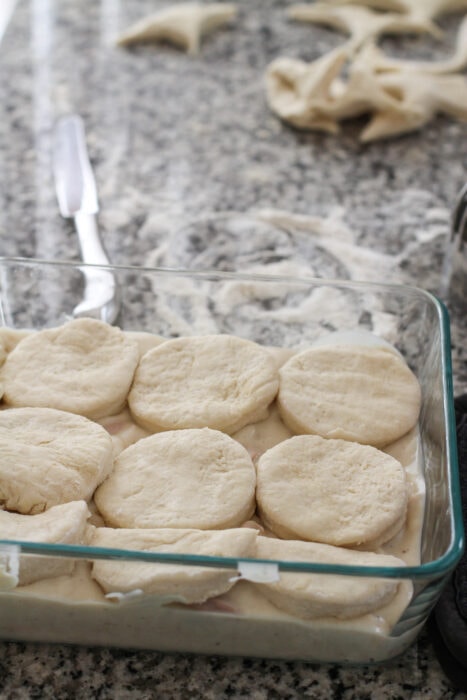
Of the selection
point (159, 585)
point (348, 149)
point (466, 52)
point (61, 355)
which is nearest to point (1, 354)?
point (61, 355)

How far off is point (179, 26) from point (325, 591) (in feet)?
4.13

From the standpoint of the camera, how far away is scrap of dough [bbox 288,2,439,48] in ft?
5.43

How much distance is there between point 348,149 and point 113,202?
15.9 inches

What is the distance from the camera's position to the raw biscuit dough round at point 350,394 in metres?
0.83

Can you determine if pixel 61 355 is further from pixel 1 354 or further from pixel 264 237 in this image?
pixel 264 237

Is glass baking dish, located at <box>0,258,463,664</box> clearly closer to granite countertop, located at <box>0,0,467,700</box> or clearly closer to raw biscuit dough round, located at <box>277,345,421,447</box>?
raw biscuit dough round, located at <box>277,345,421,447</box>

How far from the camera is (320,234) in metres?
1.26

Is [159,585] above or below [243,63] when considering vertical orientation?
below

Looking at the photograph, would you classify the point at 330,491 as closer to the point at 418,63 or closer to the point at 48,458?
the point at 48,458

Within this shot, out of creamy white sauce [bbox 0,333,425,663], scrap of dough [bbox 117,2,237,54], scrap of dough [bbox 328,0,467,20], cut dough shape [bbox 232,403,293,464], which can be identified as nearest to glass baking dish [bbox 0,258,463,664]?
creamy white sauce [bbox 0,333,425,663]

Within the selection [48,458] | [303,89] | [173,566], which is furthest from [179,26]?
[173,566]

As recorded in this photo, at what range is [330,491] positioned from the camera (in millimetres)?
745

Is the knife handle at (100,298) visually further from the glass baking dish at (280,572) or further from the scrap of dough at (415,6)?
the scrap of dough at (415,6)

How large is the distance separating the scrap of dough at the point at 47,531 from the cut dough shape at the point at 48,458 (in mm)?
14
